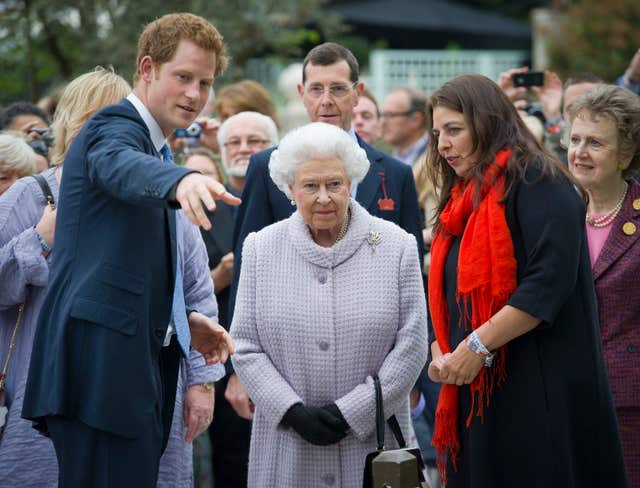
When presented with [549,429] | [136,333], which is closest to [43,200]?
[136,333]

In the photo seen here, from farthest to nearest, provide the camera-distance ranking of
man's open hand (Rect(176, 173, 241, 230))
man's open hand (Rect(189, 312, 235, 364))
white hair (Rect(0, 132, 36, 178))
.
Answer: white hair (Rect(0, 132, 36, 178)), man's open hand (Rect(189, 312, 235, 364)), man's open hand (Rect(176, 173, 241, 230))

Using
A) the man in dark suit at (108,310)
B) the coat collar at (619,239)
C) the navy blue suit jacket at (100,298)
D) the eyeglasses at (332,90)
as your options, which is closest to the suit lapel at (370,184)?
the eyeglasses at (332,90)

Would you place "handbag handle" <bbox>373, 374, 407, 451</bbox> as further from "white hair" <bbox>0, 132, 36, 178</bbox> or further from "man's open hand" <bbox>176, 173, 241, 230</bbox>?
"white hair" <bbox>0, 132, 36, 178</bbox>

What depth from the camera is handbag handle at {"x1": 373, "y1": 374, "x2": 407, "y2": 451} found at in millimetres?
4324

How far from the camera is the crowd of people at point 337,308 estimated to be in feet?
11.8

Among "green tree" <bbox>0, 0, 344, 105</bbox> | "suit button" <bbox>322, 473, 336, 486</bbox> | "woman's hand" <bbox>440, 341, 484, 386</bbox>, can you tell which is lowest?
"suit button" <bbox>322, 473, 336, 486</bbox>

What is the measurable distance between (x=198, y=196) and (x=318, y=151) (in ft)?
5.33

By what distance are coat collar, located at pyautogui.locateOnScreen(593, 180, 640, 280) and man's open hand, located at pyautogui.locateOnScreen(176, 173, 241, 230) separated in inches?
97.2

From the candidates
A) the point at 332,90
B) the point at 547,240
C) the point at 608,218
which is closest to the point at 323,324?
the point at 547,240

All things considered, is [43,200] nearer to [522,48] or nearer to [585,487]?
[585,487]

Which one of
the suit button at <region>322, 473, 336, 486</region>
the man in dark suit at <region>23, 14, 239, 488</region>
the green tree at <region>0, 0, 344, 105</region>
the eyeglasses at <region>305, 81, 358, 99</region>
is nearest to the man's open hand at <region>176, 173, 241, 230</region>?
the man in dark suit at <region>23, 14, 239, 488</region>

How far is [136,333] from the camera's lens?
11.6ft

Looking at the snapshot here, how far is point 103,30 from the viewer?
12750 millimetres

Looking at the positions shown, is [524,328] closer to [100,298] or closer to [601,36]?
[100,298]
